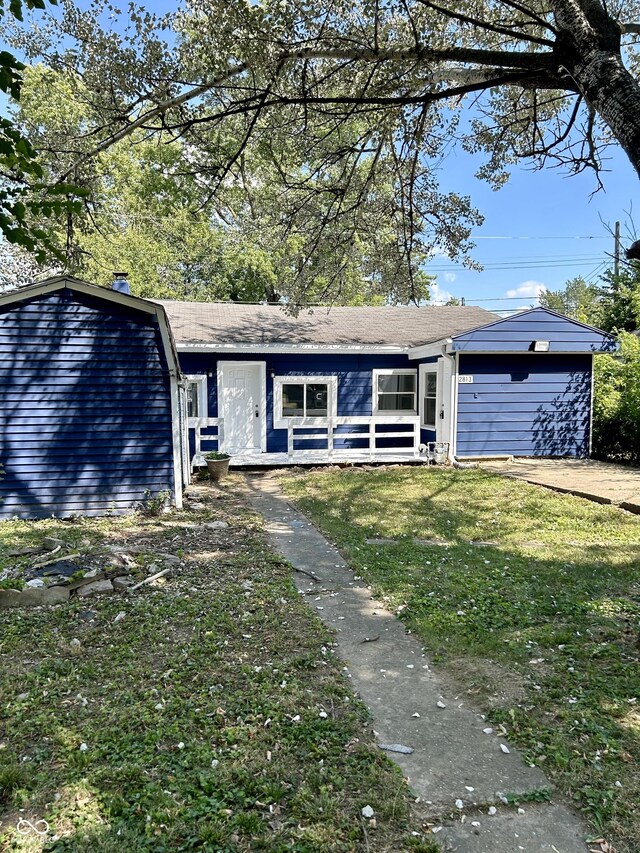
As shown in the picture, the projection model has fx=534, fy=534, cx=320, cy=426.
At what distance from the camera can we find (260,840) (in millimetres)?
2057

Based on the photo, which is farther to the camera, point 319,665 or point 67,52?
point 67,52

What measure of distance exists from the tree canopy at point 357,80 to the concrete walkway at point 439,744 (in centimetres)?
341

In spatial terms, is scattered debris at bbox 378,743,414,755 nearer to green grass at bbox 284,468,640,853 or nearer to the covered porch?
green grass at bbox 284,468,640,853

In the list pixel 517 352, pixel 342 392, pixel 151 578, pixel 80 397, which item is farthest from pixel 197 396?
pixel 151 578

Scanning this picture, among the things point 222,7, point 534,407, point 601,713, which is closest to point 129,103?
point 222,7

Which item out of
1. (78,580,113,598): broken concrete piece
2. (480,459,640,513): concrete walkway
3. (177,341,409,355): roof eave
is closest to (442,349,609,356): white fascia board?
(177,341,409,355): roof eave

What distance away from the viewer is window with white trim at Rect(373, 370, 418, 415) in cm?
1303

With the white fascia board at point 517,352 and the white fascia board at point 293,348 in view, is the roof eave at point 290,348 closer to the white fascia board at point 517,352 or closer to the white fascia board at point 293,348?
the white fascia board at point 293,348

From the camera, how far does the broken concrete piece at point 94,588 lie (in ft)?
15.8

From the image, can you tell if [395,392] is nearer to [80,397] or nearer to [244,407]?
[244,407]

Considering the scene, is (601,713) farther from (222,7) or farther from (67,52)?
(67,52)

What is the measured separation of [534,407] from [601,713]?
10265 mm

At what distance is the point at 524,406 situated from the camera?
12305 mm

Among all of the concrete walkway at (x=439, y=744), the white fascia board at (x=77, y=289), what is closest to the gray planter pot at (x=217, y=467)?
the white fascia board at (x=77, y=289)
